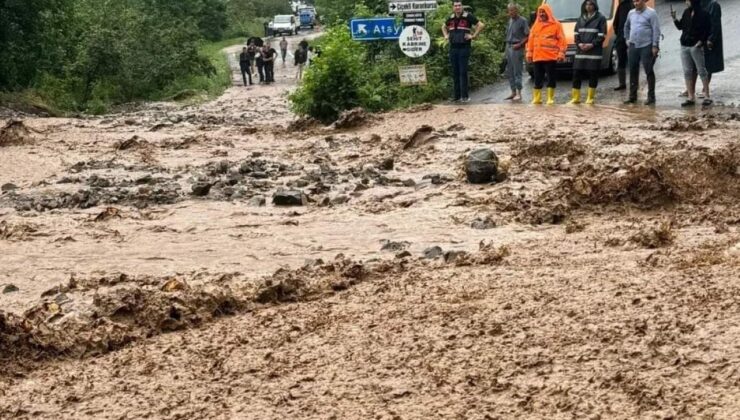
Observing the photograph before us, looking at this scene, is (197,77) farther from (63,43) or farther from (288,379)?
(288,379)

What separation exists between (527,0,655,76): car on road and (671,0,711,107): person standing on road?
3.99 m

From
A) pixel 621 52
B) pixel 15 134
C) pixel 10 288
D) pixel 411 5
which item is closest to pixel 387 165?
pixel 10 288

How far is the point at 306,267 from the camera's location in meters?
6.48

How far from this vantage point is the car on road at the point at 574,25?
17422mm

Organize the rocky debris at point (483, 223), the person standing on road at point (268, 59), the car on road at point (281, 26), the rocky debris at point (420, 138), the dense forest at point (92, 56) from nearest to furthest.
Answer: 1. the rocky debris at point (483, 223)
2. the rocky debris at point (420, 138)
3. the dense forest at point (92, 56)
4. the person standing on road at point (268, 59)
5. the car on road at point (281, 26)

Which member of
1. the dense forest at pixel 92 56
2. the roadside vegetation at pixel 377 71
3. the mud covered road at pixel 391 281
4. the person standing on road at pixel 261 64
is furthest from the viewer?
the person standing on road at pixel 261 64

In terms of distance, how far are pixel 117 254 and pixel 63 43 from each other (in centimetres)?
2368

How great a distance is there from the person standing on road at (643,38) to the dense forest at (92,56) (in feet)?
54.1

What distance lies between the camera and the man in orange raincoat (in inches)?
582

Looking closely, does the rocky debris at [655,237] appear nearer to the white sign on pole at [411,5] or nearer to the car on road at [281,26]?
the white sign on pole at [411,5]

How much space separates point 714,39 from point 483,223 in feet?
22.7

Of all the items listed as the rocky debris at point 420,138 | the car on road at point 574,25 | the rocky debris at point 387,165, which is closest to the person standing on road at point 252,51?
the car on road at point 574,25

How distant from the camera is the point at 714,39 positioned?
509 inches

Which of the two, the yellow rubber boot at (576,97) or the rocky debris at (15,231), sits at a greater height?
the yellow rubber boot at (576,97)
